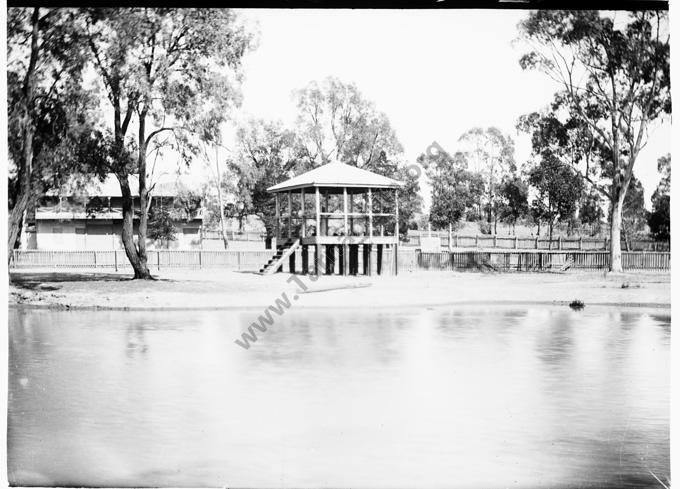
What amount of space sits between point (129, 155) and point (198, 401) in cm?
1063

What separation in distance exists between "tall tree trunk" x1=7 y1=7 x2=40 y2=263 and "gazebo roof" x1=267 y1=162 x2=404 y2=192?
20.5 ft

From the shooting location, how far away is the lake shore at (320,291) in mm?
17219

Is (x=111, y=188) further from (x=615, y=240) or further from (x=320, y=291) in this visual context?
(x=615, y=240)

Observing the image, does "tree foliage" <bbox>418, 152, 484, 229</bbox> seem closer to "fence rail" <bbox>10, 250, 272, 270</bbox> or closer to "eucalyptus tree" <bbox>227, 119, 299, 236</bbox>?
"eucalyptus tree" <bbox>227, 119, 299, 236</bbox>

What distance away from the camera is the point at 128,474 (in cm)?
596

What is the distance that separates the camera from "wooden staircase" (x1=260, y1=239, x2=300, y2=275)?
21.5 metres

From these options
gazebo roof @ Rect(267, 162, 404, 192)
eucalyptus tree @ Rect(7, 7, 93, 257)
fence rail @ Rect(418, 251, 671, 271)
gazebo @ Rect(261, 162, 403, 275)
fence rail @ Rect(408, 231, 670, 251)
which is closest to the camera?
eucalyptus tree @ Rect(7, 7, 93, 257)

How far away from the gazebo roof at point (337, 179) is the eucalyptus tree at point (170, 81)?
7.80 feet

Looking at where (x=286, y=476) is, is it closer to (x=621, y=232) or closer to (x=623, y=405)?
(x=623, y=405)

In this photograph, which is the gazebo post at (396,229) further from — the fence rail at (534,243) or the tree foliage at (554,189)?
the fence rail at (534,243)

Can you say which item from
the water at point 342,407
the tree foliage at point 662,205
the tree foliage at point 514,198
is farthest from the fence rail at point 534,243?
the water at point 342,407

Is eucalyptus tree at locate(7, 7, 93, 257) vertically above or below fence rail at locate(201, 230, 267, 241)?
above

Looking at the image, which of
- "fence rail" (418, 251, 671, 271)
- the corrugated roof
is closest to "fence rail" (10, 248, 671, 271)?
"fence rail" (418, 251, 671, 271)

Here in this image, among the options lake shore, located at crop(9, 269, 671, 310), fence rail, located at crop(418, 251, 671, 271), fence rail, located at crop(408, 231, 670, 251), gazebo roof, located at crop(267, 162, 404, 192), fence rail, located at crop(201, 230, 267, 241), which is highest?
gazebo roof, located at crop(267, 162, 404, 192)
